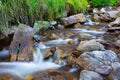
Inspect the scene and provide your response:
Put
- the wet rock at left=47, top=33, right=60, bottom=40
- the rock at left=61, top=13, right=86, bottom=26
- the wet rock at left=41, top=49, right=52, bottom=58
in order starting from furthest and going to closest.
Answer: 1. the rock at left=61, top=13, right=86, bottom=26
2. the wet rock at left=47, top=33, right=60, bottom=40
3. the wet rock at left=41, top=49, right=52, bottom=58

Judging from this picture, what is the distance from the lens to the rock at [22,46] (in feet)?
Answer: 13.0

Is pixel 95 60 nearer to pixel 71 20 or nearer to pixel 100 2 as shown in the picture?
pixel 71 20

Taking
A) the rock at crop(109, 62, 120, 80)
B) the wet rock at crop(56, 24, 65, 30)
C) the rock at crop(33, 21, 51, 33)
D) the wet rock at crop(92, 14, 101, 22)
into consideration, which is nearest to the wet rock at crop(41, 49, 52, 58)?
the rock at crop(33, 21, 51, 33)

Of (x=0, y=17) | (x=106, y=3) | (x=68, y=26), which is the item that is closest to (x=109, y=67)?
(x=0, y=17)

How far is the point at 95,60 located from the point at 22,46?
1344 millimetres

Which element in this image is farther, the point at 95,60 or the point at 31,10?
the point at 31,10

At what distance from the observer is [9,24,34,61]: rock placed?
3965mm

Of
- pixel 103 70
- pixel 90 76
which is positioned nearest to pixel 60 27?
pixel 103 70

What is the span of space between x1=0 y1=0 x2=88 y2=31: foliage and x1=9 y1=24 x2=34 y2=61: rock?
0.50 metres

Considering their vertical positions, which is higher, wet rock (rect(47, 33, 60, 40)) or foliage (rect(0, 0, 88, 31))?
foliage (rect(0, 0, 88, 31))

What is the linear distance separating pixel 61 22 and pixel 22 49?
2.79 meters

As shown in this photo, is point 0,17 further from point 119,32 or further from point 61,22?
point 119,32

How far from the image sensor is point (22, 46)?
4.16m

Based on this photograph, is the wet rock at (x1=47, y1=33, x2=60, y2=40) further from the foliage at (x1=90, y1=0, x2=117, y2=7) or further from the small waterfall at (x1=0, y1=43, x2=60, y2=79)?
the foliage at (x1=90, y1=0, x2=117, y2=7)
